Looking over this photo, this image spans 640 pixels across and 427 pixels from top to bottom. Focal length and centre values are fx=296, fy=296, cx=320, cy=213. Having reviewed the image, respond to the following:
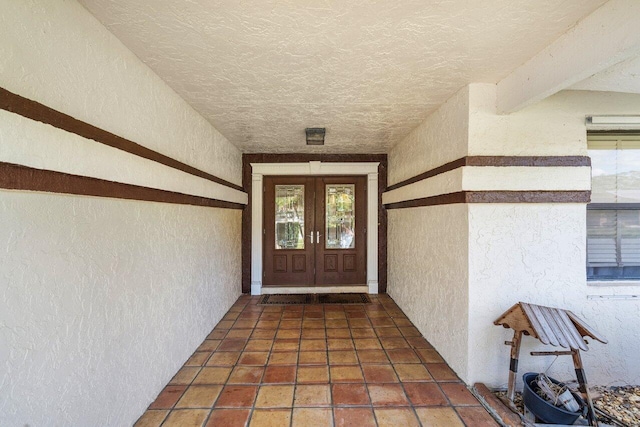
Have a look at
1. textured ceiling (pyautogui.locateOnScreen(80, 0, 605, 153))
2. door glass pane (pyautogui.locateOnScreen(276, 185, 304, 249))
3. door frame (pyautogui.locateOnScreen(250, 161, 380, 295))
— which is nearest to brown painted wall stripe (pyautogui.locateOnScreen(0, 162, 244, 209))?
textured ceiling (pyautogui.locateOnScreen(80, 0, 605, 153))

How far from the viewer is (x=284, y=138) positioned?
402 cm

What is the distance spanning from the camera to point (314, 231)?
520cm

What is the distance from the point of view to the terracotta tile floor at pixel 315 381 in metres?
2.04

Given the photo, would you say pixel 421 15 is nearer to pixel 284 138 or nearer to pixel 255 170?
pixel 284 138

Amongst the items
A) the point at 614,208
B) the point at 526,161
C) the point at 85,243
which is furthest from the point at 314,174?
the point at 85,243

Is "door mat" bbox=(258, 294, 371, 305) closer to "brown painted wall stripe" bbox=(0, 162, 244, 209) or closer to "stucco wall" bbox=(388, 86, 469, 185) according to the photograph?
"stucco wall" bbox=(388, 86, 469, 185)

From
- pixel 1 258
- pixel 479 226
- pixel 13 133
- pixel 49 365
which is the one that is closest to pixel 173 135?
pixel 13 133

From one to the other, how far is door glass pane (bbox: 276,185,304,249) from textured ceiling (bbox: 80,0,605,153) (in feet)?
7.69

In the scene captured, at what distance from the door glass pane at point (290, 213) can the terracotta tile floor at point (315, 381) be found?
71.3 inches

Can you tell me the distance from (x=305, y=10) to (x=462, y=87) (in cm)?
155

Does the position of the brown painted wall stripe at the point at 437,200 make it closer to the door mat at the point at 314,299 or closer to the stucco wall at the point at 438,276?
the stucco wall at the point at 438,276

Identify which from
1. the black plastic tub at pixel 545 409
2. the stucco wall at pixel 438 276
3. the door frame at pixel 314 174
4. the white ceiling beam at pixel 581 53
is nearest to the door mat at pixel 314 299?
the door frame at pixel 314 174

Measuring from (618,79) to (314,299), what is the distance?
4104mm

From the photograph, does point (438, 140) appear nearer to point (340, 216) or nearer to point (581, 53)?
point (581, 53)
